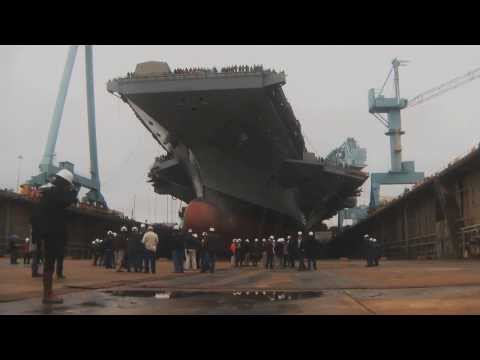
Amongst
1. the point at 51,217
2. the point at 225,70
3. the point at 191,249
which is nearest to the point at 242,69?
the point at 225,70

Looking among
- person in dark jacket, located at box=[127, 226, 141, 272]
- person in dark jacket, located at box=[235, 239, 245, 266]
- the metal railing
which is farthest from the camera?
the metal railing

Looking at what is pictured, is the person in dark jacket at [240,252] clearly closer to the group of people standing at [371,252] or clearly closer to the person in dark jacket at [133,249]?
the group of people standing at [371,252]

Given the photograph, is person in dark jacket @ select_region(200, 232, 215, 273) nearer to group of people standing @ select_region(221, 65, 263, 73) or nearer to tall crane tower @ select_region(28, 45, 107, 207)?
group of people standing @ select_region(221, 65, 263, 73)

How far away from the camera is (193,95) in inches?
1288

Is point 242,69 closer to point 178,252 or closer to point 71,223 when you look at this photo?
point 178,252

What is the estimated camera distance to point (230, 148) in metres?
37.8

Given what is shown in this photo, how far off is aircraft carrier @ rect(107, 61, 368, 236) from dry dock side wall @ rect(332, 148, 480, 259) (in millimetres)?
5055

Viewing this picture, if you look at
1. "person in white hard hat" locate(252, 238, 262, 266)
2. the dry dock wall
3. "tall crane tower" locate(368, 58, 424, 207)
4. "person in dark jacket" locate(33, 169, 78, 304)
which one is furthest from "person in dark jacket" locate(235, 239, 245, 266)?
"tall crane tower" locate(368, 58, 424, 207)

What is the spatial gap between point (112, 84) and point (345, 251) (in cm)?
4076

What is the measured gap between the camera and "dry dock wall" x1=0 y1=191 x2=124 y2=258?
47331mm

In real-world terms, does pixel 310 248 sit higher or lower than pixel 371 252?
higher

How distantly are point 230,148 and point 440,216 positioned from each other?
14.8 meters

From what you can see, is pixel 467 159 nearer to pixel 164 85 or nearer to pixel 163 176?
pixel 164 85

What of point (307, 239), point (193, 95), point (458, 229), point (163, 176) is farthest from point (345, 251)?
point (307, 239)
